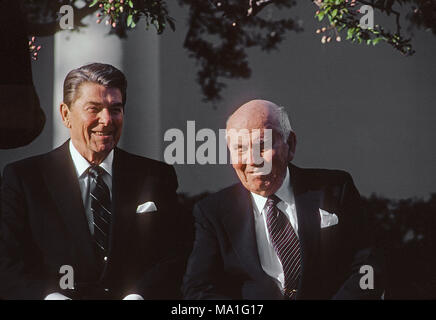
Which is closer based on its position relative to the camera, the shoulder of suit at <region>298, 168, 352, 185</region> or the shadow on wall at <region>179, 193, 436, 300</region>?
the shoulder of suit at <region>298, 168, 352, 185</region>

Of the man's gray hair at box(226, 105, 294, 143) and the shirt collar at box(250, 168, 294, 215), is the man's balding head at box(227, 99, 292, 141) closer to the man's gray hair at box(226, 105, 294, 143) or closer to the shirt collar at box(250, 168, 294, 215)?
the man's gray hair at box(226, 105, 294, 143)

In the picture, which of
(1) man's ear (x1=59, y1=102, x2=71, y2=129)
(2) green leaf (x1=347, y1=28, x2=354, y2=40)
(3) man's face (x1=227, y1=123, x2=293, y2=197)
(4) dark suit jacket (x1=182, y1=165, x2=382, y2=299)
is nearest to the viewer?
(4) dark suit jacket (x1=182, y1=165, x2=382, y2=299)

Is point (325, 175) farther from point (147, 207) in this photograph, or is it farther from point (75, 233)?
point (75, 233)

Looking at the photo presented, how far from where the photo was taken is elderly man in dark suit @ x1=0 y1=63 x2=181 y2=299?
3826 millimetres

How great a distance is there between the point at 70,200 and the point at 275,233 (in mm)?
1380

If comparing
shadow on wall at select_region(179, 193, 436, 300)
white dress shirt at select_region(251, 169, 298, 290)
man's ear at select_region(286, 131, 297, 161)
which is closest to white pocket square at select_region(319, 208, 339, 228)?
white dress shirt at select_region(251, 169, 298, 290)

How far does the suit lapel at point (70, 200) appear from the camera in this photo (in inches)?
153

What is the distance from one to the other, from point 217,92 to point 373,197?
1.34 m

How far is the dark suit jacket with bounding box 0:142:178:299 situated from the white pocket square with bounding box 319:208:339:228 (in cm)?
101

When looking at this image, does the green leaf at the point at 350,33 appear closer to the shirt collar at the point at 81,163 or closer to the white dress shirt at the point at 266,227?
the white dress shirt at the point at 266,227

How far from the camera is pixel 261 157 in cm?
392

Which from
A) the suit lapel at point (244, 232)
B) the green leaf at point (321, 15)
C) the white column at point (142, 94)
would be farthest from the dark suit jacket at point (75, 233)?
the green leaf at point (321, 15)

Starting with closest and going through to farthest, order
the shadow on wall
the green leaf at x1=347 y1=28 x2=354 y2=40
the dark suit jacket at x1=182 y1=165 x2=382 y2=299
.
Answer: the dark suit jacket at x1=182 y1=165 x2=382 y2=299
the shadow on wall
the green leaf at x1=347 y1=28 x2=354 y2=40

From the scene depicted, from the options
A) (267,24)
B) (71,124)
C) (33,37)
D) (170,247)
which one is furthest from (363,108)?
(33,37)
